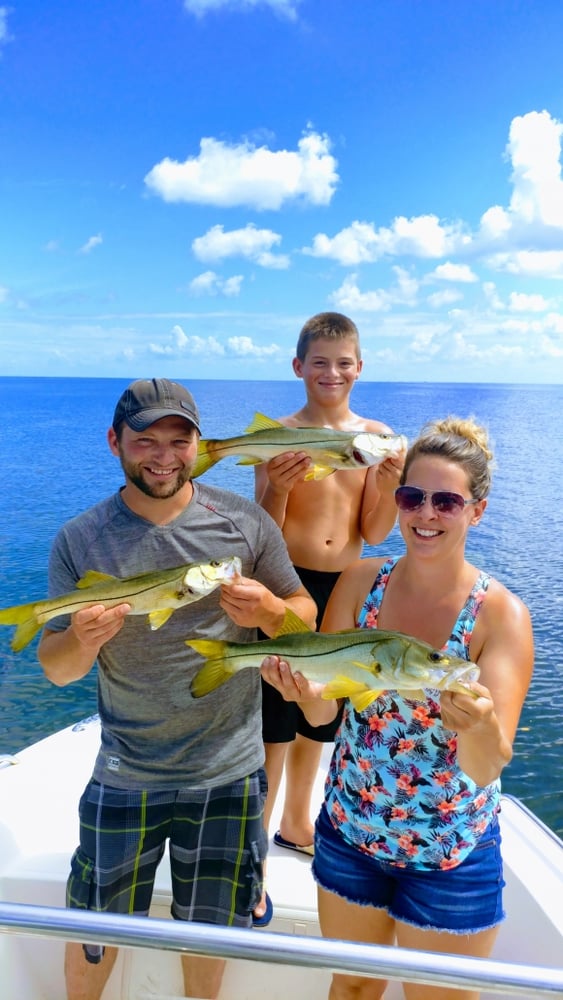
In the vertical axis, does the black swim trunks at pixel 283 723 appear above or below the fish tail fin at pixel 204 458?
below

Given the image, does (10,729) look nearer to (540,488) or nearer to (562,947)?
(562,947)

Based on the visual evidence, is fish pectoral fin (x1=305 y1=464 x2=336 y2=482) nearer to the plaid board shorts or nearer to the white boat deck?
the plaid board shorts

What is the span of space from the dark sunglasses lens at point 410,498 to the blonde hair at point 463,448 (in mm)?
142

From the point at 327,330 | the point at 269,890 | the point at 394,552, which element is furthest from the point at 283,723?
the point at 394,552

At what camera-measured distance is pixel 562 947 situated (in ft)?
9.77

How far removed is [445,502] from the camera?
232 centimetres

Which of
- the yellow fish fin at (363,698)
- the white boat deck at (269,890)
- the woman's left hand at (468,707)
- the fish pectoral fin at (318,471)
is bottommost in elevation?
the white boat deck at (269,890)

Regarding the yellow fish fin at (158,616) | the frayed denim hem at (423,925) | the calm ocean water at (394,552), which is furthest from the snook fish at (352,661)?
the calm ocean water at (394,552)

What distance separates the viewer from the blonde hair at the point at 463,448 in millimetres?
2400

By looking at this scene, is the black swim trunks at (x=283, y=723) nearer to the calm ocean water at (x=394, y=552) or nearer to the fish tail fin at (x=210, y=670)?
the fish tail fin at (x=210, y=670)

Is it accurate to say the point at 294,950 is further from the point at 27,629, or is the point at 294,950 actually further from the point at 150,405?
the point at 150,405

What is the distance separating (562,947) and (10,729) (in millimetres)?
8269

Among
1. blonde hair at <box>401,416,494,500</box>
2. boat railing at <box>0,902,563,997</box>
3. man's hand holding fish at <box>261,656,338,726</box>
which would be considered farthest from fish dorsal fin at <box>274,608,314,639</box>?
boat railing at <box>0,902,563,997</box>

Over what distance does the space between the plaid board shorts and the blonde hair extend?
4.96 ft
